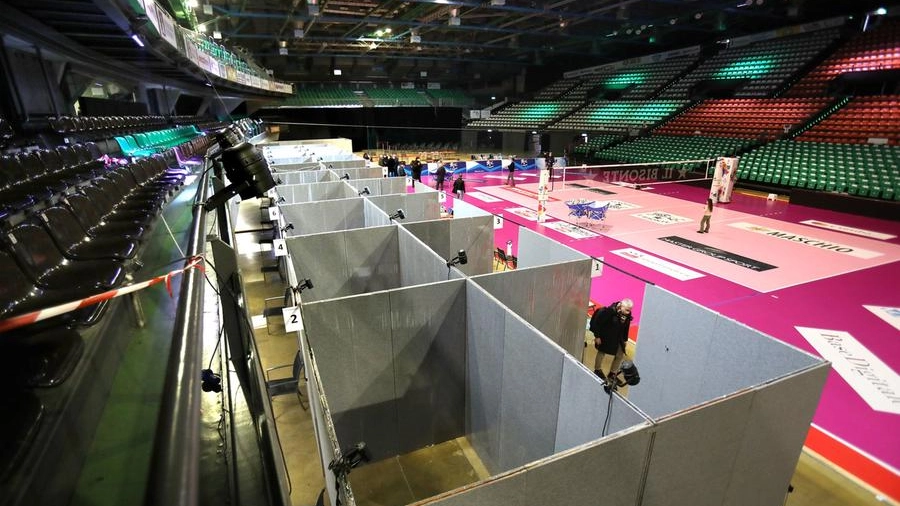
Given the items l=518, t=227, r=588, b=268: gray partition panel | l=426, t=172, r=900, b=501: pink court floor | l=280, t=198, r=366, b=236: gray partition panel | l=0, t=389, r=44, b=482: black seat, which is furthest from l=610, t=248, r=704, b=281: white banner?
l=0, t=389, r=44, b=482: black seat

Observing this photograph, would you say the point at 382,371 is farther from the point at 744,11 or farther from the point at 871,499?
the point at 744,11

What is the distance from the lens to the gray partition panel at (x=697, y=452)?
2.62m

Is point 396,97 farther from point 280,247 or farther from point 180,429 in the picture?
point 180,429

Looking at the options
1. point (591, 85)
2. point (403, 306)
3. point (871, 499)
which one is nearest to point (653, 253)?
point (871, 499)

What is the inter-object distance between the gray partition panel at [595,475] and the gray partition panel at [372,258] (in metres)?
4.82

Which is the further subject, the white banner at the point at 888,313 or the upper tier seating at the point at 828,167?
the upper tier seating at the point at 828,167

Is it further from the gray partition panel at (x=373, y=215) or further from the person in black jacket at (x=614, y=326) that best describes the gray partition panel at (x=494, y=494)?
the gray partition panel at (x=373, y=215)

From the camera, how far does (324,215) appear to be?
8375mm

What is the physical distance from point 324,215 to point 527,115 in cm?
2784

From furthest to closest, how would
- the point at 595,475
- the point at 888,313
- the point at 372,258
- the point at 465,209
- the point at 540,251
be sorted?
the point at 465,209, the point at 888,313, the point at 372,258, the point at 540,251, the point at 595,475

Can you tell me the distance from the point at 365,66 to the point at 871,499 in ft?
124

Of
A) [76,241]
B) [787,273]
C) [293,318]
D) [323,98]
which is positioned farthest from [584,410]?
[323,98]

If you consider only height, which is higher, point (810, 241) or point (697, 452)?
point (697, 452)

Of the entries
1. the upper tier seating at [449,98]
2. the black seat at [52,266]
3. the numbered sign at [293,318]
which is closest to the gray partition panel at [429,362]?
the numbered sign at [293,318]
